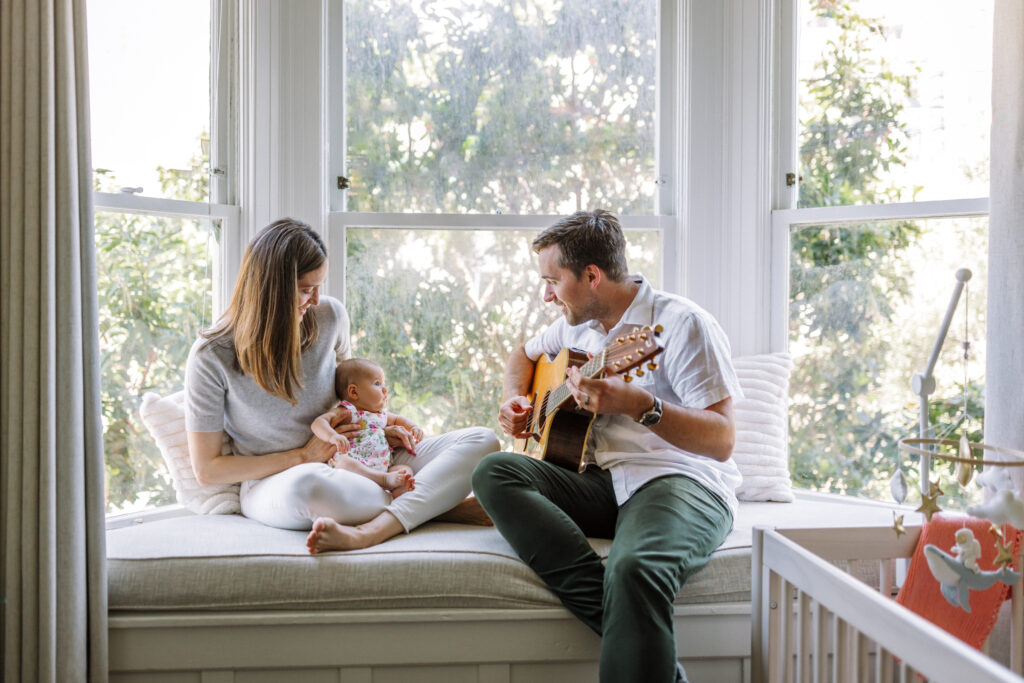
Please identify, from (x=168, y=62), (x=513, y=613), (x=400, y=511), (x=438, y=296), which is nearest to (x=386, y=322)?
(x=438, y=296)

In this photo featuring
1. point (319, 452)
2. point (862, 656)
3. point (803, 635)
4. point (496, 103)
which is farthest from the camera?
point (496, 103)

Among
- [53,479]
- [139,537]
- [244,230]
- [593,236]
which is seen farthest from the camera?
[244,230]

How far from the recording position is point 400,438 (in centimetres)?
214

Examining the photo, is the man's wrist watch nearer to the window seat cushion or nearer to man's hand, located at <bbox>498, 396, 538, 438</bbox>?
the window seat cushion

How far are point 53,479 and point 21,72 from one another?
0.82 m

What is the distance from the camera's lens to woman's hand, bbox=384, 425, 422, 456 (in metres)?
2.13

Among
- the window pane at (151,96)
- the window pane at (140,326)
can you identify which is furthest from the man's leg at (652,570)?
the window pane at (151,96)

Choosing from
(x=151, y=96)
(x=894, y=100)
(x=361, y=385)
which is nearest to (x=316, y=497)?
(x=361, y=385)

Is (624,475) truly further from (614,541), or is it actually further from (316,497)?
(316,497)

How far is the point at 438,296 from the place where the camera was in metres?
2.53

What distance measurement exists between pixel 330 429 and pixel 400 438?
0.22m

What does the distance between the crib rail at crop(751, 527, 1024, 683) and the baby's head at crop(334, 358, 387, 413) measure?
1.08 metres

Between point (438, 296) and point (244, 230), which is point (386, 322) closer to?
point (438, 296)

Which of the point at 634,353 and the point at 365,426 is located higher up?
the point at 634,353
